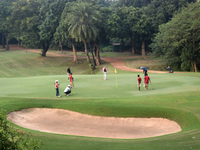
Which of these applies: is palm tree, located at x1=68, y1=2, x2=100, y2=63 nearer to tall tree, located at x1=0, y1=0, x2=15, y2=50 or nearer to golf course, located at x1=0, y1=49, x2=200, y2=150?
tall tree, located at x1=0, y1=0, x2=15, y2=50

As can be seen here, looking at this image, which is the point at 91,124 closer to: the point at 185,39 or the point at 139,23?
the point at 185,39

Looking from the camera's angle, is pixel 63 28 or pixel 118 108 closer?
pixel 118 108

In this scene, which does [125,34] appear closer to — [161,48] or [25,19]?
[161,48]

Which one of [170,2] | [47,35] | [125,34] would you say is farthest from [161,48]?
[47,35]

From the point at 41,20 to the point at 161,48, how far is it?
36.1 m

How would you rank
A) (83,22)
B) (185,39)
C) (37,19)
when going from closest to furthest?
(185,39), (83,22), (37,19)

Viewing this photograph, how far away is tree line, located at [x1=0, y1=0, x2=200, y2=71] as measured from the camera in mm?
54094

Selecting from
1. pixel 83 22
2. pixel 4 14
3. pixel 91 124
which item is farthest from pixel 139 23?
pixel 91 124

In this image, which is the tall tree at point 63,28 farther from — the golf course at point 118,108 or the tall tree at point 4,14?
the golf course at point 118,108

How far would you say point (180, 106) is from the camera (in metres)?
18.4

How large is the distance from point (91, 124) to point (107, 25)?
5063 centimetres

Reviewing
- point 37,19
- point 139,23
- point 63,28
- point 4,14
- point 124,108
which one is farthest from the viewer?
point 4,14

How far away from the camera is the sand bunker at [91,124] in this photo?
608 inches

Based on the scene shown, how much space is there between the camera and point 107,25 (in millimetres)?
65125
